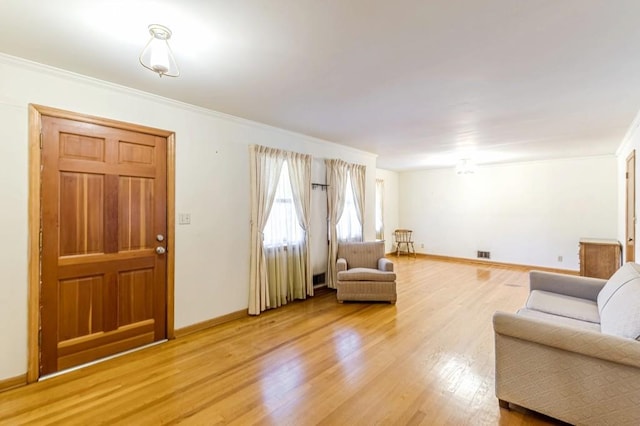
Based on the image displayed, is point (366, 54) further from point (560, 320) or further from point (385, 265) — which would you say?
point (385, 265)

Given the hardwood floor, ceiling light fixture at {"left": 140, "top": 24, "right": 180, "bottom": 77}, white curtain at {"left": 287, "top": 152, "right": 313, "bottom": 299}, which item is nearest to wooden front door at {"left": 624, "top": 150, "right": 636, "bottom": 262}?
the hardwood floor

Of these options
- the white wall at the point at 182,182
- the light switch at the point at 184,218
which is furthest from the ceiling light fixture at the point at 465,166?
the light switch at the point at 184,218

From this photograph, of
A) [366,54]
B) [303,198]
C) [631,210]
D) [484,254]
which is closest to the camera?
[366,54]

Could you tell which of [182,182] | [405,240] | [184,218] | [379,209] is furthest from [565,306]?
[405,240]

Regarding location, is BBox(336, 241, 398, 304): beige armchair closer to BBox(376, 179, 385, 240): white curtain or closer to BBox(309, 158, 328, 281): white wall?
BBox(309, 158, 328, 281): white wall

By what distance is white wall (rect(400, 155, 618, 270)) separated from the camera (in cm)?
593

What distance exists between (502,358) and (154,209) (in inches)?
126

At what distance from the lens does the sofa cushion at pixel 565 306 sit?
2488 mm

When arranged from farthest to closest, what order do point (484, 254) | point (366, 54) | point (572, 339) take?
point (484, 254) → point (366, 54) → point (572, 339)

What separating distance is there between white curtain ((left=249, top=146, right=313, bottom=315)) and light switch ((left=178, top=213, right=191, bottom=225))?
79cm

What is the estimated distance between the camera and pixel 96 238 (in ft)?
8.78

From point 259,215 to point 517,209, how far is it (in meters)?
5.97

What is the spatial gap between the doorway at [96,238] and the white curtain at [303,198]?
1.65 metres

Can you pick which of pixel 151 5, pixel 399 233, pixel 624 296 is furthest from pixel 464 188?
pixel 151 5
